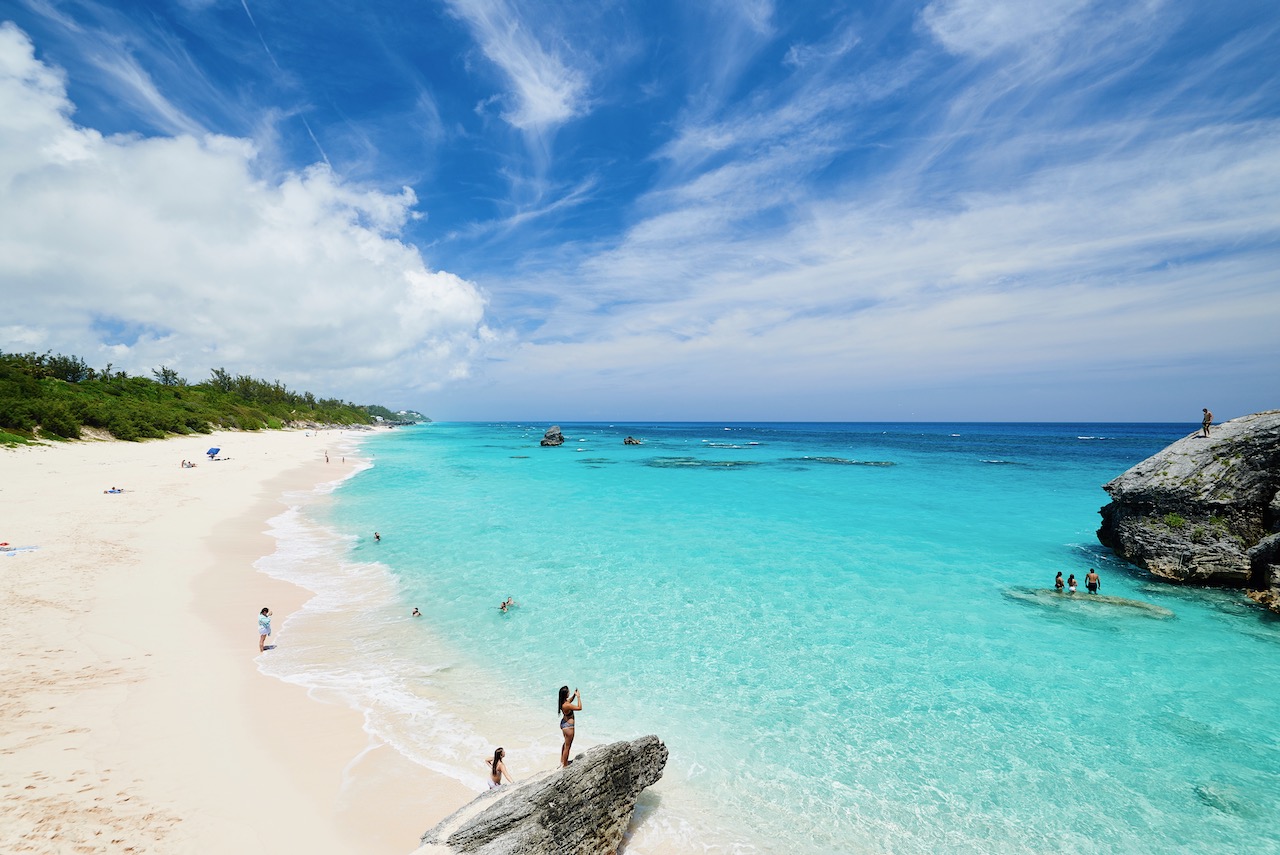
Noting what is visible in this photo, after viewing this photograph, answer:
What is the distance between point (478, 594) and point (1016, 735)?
15813 mm

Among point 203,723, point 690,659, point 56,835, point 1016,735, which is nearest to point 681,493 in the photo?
point 690,659

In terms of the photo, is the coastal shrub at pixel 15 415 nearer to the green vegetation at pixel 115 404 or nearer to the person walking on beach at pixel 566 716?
the green vegetation at pixel 115 404

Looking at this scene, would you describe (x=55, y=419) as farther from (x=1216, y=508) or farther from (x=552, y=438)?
(x=1216, y=508)

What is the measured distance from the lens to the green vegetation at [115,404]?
43812 millimetres

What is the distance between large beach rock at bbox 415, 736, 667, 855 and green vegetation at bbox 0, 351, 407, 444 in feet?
184

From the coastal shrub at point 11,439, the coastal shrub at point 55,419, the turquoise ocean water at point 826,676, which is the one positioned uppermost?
the coastal shrub at point 55,419

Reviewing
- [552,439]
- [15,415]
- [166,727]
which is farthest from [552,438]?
[166,727]

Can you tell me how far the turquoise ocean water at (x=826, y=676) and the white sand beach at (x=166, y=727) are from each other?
1026mm

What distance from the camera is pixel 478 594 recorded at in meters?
18.1

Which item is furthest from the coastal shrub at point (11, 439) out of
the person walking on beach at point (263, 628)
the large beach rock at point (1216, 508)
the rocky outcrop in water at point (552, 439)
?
the large beach rock at point (1216, 508)

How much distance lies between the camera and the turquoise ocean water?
8.46 metres

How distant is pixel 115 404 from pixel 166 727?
238 ft

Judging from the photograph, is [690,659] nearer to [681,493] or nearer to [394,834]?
[394,834]

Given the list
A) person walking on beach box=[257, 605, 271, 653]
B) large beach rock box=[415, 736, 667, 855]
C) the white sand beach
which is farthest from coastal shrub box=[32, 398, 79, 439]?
large beach rock box=[415, 736, 667, 855]
